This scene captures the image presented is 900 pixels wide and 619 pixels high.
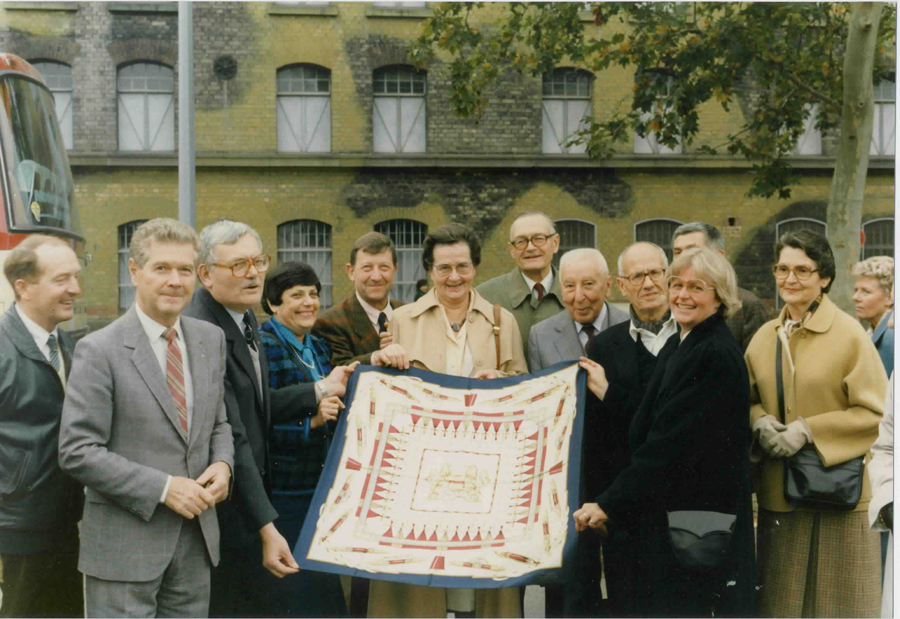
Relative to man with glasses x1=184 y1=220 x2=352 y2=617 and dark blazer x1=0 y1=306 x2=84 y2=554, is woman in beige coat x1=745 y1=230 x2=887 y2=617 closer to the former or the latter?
man with glasses x1=184 y1=220 x2=352 y2=617

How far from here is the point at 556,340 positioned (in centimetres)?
495

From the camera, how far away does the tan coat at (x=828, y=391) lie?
4.31m

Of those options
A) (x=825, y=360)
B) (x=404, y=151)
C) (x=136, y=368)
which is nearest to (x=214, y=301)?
(x=136, y=368)

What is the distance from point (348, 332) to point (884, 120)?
902cm

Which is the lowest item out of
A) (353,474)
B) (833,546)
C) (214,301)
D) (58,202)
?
(833,546)

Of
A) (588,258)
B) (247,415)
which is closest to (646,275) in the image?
(588,258)

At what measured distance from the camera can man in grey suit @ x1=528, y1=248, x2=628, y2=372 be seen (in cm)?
483

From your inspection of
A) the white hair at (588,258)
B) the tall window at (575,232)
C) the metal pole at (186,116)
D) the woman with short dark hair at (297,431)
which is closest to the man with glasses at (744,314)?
the white hair at (588,258)

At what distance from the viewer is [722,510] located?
391 centimetres

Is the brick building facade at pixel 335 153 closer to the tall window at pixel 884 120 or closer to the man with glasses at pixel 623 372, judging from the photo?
the tall window at pixel 884 120

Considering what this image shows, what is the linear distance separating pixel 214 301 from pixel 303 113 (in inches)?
575

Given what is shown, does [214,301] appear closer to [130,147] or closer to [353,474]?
[353,474]

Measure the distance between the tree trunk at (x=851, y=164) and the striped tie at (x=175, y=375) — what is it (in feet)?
27.7

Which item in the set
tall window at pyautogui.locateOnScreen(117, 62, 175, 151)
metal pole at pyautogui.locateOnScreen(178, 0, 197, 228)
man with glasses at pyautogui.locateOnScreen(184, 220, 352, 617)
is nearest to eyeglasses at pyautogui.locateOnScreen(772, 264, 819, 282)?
man with glasses at pyautogui.locateOnScreen(184, 220, 352, 617)
